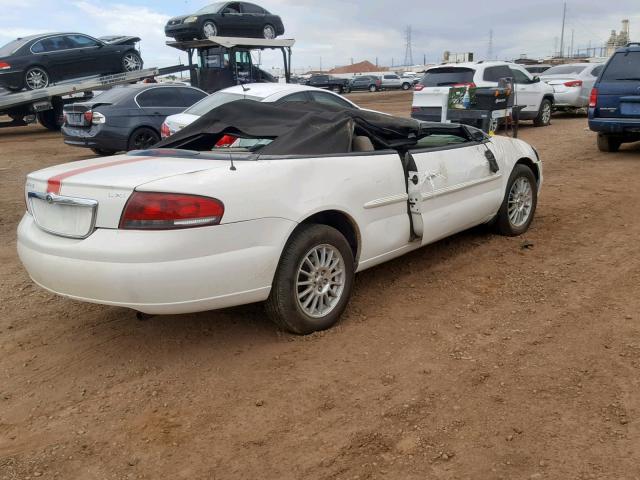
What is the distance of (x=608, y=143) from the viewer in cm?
1136

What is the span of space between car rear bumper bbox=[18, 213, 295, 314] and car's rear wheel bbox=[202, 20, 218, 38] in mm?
15577

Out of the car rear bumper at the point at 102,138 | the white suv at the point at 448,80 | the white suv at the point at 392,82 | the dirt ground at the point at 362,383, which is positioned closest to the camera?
the dirt ground at the point at 362,383

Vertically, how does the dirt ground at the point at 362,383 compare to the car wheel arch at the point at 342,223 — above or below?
below

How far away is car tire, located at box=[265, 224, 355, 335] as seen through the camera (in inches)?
139

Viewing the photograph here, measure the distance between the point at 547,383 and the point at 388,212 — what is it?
5.22 feet

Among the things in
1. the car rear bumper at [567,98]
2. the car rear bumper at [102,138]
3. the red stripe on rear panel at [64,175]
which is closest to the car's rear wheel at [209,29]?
the car rear bumper at [102,138]

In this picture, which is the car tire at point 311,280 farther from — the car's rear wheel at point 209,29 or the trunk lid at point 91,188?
the car's rear wheel at point 209,29

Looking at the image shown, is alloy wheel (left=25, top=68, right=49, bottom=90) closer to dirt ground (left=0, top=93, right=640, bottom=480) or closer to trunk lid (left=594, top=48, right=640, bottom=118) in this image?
Result: dirt ground (left=0, top=93, right=640, bottom=480)

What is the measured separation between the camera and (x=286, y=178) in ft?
11.5

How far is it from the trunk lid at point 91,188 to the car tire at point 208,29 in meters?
15.0

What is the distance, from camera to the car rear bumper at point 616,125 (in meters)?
10.1

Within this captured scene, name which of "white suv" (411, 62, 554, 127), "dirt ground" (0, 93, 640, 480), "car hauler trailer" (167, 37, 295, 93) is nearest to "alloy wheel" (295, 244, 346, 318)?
"dirt ground" (0, 93, 640, 480)

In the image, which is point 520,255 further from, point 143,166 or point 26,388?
point 26,388

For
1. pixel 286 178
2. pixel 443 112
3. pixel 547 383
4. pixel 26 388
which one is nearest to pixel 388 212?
pixel 286 178
